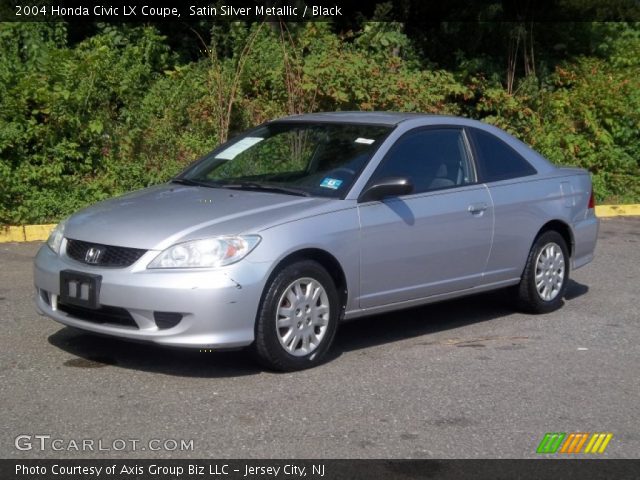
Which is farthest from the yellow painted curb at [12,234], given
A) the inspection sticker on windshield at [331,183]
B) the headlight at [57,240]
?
the inspection sticker on windshield at [331,183]

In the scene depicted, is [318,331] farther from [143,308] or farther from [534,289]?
[534,289]

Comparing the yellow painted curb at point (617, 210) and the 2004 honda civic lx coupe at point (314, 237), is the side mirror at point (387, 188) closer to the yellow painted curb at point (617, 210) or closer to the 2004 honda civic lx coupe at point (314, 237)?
the 2004 honda civic lx coupe at point (314, 237)

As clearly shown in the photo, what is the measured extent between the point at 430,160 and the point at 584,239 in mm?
1881

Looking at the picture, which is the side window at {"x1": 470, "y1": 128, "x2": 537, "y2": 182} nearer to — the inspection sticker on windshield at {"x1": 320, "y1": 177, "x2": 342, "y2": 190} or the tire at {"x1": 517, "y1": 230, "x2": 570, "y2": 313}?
the tire at {"x1": 517, "y1": 230, "x2": 570, "y2": 313}

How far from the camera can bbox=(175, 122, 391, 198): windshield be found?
6.91m

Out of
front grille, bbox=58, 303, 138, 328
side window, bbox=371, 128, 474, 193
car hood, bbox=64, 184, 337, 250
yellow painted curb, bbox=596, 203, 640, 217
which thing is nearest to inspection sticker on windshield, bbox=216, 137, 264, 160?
car hood, bbox=64, 184, 337, 250

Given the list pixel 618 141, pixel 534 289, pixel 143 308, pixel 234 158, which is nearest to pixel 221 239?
pixel 143 308

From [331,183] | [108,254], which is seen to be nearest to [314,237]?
[331,183]

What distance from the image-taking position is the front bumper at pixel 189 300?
5871 millimetres

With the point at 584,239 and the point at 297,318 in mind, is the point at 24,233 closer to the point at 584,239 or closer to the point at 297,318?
the point at 297,318

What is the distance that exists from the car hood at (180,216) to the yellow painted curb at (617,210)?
838 centimetres

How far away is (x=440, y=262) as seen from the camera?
23.6ft

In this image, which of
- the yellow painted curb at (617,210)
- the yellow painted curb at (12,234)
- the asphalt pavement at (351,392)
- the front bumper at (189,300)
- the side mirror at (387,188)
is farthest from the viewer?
the yellow painted curb at (617,210)

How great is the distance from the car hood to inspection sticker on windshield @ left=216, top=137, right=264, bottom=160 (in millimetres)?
617
